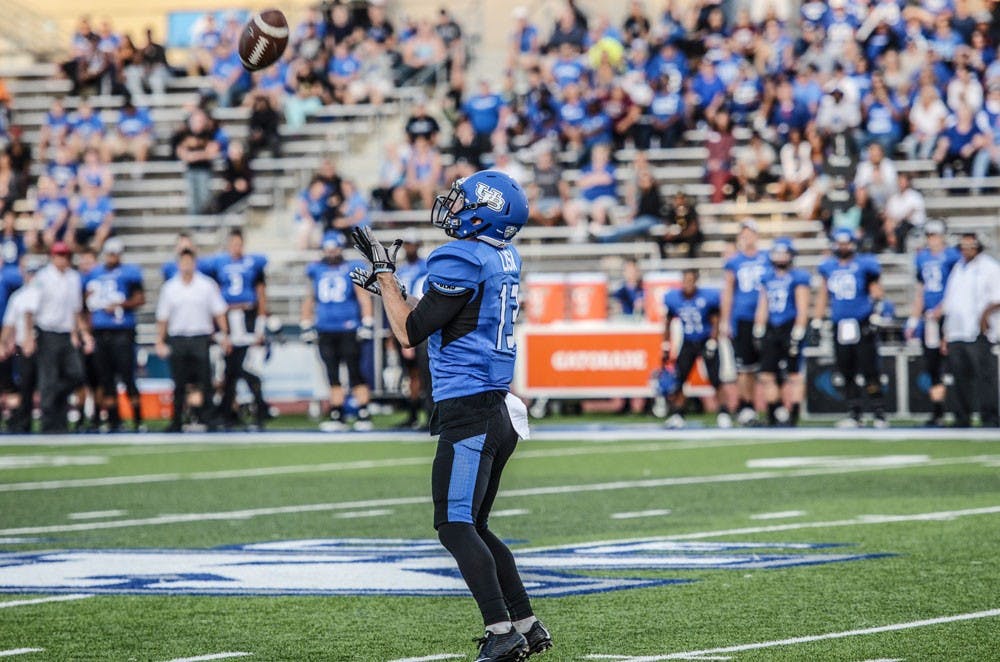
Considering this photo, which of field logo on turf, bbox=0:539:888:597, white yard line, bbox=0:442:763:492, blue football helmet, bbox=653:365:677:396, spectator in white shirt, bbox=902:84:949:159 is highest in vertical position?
spectator in white shirt, bbox=902:84:949:159

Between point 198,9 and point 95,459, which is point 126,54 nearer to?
point 198,9

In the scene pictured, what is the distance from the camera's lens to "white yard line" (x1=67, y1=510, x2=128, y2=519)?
1134 centimetres

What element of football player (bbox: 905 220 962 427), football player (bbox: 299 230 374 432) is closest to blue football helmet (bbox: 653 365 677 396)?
football player (bbox: 905 220 962 427)

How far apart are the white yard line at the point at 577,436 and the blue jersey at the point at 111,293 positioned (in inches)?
49.1

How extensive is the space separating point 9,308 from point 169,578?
466 inches

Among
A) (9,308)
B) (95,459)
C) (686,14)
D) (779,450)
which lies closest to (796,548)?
(779,450)

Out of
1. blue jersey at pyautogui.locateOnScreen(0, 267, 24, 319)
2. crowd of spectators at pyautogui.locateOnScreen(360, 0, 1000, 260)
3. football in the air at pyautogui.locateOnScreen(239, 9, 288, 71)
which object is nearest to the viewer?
football in the air at pyautogui.locateOnScreen(239, 9, 288, 71)

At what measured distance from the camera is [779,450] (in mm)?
15820

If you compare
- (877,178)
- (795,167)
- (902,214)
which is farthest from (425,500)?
(795,167)

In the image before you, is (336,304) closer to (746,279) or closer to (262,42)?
(746,279)

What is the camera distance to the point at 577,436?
1805 cm

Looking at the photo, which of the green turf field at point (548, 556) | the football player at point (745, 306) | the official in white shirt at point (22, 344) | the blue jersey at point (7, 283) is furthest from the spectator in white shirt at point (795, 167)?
the blue jersey at point (7, 283)

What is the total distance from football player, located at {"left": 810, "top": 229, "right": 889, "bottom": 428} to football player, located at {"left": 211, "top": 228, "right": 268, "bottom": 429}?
583 centimetres

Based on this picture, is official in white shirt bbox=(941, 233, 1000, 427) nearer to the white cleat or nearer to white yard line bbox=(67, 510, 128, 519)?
the white cleat
